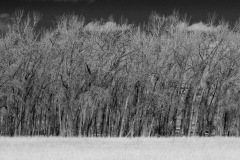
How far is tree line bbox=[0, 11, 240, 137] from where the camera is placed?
43344 millimetres

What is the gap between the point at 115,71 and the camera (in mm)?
46062

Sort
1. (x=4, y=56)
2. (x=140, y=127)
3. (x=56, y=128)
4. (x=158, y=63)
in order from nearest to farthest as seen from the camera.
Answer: (x=4, y=56), (x=158, y=63), (x=140, y=127), (x=56, y=128)

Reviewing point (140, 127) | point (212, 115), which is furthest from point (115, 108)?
point (212, 115)

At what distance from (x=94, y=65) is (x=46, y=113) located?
48.2ft

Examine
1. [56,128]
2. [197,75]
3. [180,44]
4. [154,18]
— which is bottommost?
[56,128]

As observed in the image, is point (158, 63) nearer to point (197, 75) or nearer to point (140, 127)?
point (197, 75)

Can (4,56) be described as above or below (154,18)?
below

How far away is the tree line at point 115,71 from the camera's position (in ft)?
142

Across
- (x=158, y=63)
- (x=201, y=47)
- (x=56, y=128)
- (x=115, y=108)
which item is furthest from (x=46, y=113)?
(x=201, y=47)

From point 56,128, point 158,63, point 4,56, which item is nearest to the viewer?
point 4,56

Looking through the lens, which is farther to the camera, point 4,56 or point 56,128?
point 56,128

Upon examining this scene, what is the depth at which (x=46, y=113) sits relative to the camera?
54562 millimetres

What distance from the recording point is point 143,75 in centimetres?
4472

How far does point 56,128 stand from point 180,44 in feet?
67.5
